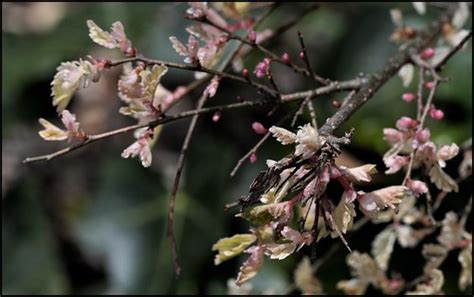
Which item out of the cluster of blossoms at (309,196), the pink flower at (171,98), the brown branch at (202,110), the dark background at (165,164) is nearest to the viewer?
the cluster of blossoms at (309,196)

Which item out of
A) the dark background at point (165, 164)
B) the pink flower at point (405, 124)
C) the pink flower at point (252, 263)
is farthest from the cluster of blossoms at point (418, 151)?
the dark background at point (165, 164)

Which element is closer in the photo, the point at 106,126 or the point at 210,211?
the point at 210,211

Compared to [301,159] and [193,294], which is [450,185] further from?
[193,294]

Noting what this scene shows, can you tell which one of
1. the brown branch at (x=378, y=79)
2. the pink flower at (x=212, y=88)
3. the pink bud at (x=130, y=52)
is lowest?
the brown branch at (x=378, y=79)

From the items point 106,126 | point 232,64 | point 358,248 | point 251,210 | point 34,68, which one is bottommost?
point 358,248

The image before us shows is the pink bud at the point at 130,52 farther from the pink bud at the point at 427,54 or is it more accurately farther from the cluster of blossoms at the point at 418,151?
the pink bud at the point at 427,54

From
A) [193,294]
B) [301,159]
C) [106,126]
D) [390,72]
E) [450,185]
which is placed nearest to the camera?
[301,159]

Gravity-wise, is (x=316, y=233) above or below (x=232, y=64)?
below

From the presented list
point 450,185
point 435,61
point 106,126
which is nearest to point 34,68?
point 106,126
